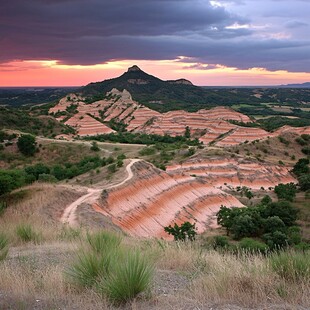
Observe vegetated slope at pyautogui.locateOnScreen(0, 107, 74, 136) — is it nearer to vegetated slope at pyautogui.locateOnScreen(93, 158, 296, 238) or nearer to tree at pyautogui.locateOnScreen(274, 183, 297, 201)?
vegetated slope at pyautogui.locateOnScreen(93, 158, 296, 238)

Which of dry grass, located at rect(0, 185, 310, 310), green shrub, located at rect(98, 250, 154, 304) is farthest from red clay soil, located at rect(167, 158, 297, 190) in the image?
green shrub, located at rect(98, 250, 154, 304)

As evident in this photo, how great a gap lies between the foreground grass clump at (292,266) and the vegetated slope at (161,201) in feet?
58.4

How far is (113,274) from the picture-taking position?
531cm

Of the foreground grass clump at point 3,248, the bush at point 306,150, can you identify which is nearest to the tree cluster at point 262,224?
the foreground grass clump at point 3,248

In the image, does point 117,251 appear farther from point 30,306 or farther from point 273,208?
point 273,208

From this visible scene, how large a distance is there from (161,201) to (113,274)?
27.5 meters

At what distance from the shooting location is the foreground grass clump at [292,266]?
5738 mm

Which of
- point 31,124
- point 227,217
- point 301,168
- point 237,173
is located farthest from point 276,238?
point 31,124

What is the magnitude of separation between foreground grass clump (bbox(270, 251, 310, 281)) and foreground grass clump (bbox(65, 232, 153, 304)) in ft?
6.32

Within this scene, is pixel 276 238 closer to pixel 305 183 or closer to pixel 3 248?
pixel 3 248

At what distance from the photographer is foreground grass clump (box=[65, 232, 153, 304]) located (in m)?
5.08

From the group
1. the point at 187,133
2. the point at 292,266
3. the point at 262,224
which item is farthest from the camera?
the point at 187,133

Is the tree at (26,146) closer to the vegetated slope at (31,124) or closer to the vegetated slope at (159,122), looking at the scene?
the vegetated slope at (31,124)

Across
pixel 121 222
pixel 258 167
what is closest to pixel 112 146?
pixel 258 167
